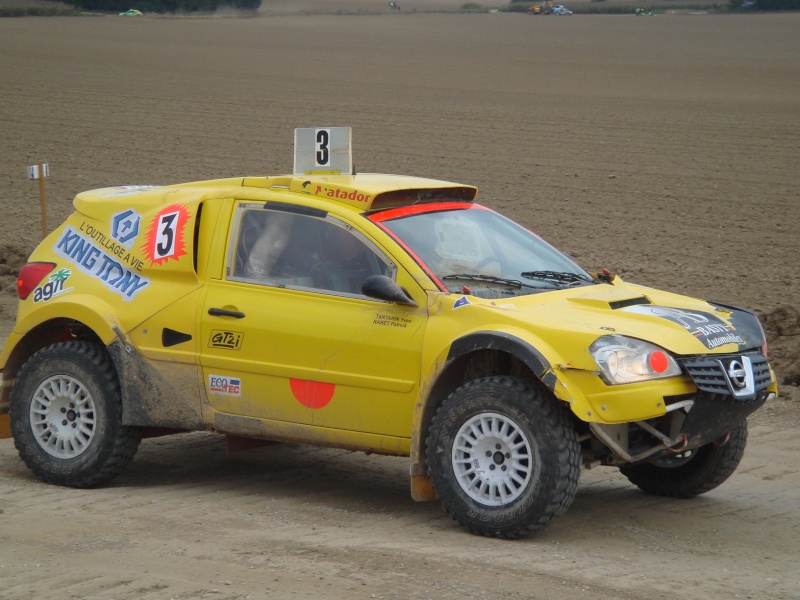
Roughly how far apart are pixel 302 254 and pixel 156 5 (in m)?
63.6

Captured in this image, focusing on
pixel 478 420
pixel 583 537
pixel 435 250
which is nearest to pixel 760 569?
pixel 583 537

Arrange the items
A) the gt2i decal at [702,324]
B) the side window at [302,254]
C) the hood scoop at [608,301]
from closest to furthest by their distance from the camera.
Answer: the gt2i decal at [702,324]
the hood scoop at [608,301]
the side window at [302,254]

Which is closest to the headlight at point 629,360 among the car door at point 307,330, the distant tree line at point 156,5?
the car door at point 307,330

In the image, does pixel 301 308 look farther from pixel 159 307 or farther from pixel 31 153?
pixel 31 153

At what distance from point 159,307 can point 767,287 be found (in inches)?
331

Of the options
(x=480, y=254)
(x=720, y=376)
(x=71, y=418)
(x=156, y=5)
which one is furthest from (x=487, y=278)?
(x=156, y=5)

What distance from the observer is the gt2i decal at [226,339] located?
6.61 m

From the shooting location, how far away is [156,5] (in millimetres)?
66875

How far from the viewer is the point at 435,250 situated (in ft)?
21.6

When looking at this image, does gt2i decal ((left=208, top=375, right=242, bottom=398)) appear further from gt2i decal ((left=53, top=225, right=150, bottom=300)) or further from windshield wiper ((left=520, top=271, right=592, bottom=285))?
windshield wiper ((left=520, top=271, right=592, bottom=285))

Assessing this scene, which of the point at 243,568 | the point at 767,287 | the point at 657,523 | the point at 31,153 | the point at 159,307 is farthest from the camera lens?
the point at 31,153

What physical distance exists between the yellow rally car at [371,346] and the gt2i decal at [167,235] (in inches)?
0.5

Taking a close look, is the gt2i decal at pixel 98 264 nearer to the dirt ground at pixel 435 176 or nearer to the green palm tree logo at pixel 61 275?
the green palm tree logo at pixel 61 275

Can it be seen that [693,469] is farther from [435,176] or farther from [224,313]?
[435,176]
